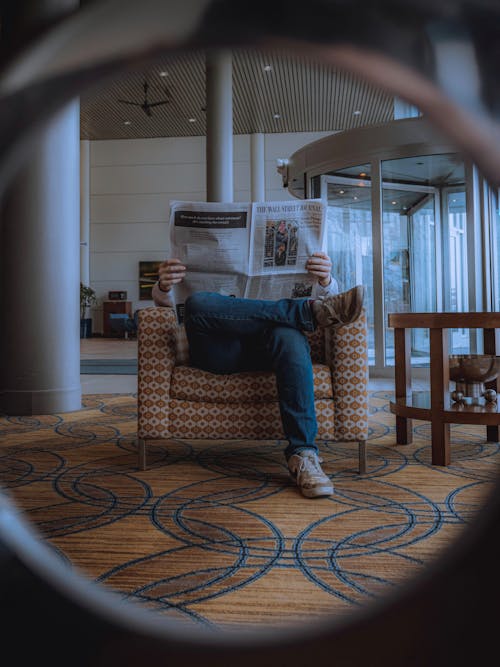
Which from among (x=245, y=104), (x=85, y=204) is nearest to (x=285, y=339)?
(x=245, y=104)

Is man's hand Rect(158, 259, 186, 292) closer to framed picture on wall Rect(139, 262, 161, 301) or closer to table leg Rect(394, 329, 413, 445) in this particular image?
table leg Rect(394, 329, 413, 445)

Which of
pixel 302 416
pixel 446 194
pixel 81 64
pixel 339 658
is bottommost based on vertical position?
pixel 302 416

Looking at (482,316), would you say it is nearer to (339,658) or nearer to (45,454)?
(45,454)

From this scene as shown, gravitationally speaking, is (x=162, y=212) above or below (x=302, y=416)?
above

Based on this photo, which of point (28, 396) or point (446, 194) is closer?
point (28, 396)

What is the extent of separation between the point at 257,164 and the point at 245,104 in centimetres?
Answer: 128

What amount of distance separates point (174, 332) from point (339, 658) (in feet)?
4.63

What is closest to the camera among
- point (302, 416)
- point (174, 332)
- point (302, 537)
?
point (302, 537)

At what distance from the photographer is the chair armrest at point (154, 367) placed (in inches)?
58.9

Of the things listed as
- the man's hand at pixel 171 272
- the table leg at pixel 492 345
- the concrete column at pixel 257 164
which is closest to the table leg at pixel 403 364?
the table leg at pixel 492 345

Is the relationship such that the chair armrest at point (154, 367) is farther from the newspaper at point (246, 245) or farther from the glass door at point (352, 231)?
the glass door at point (352, 231)

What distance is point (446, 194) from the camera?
425 cm

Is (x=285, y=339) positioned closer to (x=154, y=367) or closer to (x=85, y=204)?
(x=154, y=367)

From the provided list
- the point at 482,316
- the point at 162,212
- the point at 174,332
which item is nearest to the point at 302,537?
the point at 174,332
